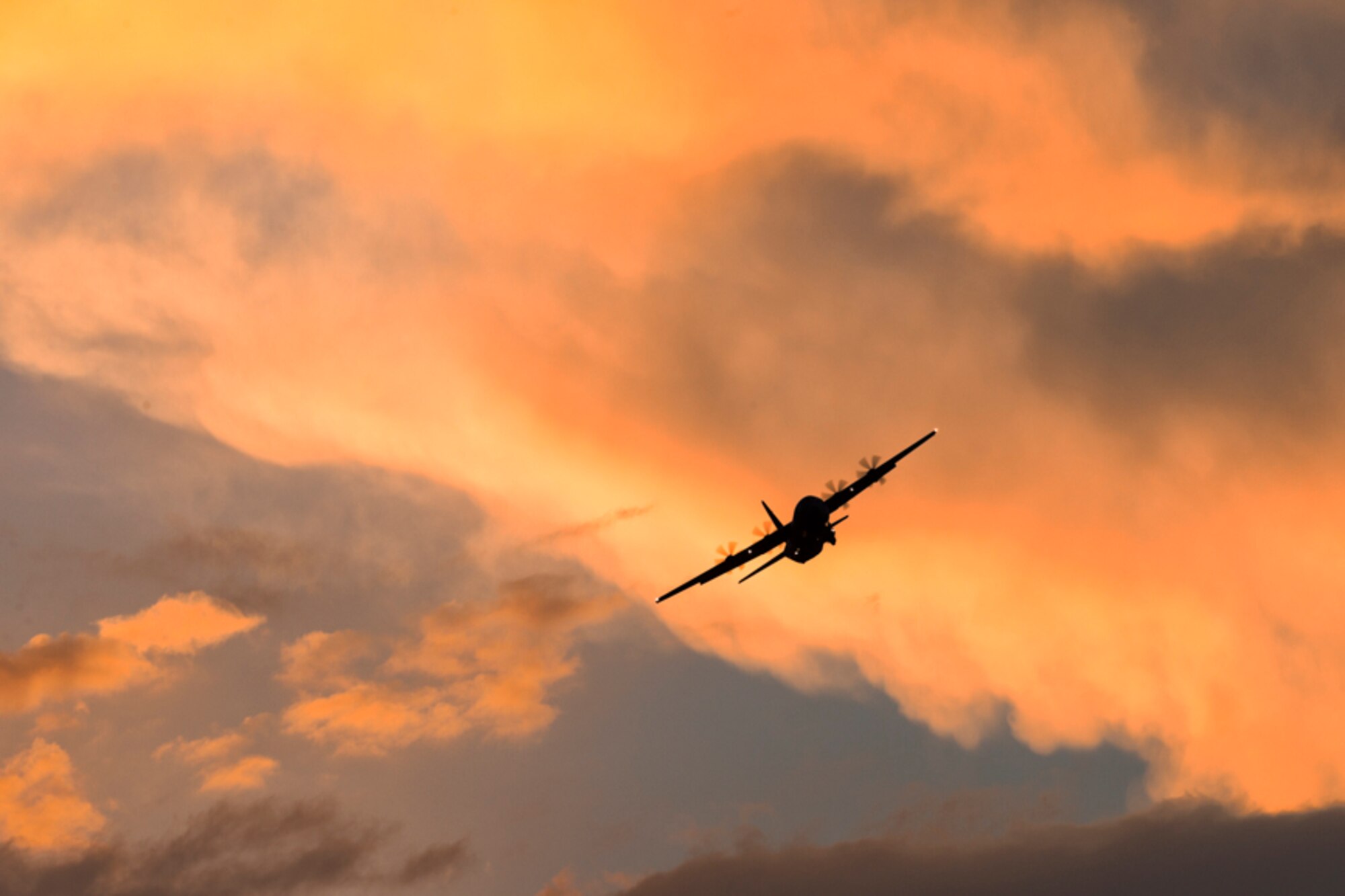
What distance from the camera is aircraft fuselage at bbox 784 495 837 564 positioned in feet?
359

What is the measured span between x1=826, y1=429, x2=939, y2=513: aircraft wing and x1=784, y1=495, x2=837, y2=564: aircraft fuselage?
186cm

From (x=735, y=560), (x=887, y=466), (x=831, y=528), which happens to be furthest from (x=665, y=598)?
(x=887, y=466)

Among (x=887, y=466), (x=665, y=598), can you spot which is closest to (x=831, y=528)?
(x=887, y=466)

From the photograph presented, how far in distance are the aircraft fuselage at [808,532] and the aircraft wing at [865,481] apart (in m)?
1.86

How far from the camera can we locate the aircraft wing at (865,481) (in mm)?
109131

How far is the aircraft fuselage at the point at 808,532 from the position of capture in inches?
4309

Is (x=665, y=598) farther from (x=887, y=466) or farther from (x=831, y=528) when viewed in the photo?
(x=887, y=466)

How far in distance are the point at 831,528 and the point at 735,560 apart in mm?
10686

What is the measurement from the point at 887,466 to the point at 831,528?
28.0 ft

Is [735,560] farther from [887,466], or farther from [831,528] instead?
[887,466]

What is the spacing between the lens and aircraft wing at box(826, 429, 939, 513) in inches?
4297

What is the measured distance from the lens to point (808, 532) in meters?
109

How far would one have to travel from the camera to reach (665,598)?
11600 centimetres

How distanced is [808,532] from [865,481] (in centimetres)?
789
